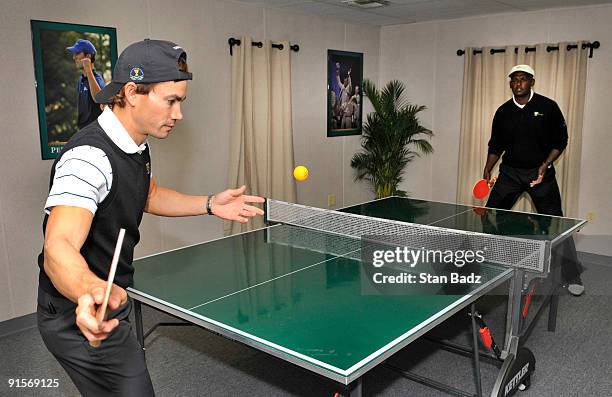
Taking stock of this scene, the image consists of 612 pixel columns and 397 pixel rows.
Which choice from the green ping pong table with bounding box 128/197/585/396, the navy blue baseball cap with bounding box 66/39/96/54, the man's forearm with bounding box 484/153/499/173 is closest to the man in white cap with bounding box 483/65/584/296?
the man's forearm with bounding box 484/153/499/173

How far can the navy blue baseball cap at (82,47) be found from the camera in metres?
4.12

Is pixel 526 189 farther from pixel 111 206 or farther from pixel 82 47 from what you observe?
pixel 111 206

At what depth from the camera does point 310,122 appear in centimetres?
634

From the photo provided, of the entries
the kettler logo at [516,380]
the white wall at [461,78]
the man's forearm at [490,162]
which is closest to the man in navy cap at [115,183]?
the kettler logo at [516,380]

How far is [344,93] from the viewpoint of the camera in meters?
6.70

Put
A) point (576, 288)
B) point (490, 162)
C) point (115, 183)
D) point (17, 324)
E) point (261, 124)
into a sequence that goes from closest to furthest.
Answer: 1. point (115, 183)
2. point (17, 324)
3. point (576, 288)
4. point (490, 162)
5. point (261, 124)

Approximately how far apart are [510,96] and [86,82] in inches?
171

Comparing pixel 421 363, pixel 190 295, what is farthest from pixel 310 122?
pixel 190 295

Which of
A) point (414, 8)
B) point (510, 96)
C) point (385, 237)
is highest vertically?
point (414, 8)

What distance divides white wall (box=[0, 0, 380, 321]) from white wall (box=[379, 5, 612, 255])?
0.53 meters

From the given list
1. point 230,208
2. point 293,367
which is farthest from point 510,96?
point 230,208

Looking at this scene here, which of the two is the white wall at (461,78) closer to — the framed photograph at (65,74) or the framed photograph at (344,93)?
the framed photograph at (344,93)

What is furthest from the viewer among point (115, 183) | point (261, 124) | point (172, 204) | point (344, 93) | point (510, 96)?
point (344, 93)

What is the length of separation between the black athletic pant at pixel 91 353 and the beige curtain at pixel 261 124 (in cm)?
377
